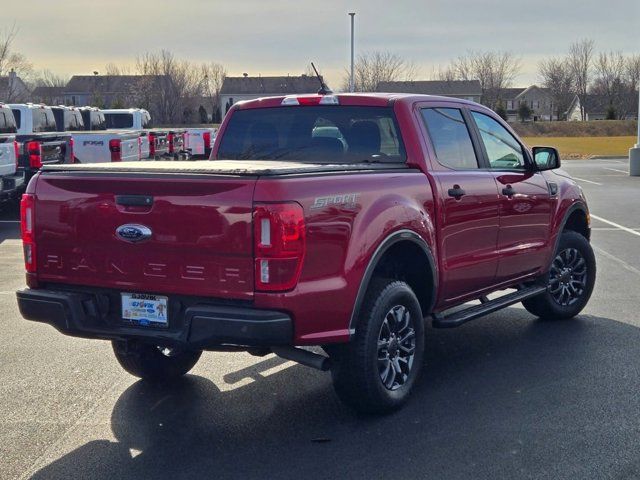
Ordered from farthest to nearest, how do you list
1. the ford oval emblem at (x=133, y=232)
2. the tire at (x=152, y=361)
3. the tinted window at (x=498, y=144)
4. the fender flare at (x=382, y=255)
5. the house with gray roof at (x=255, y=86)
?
the house with gray roof at (x=255, y=86) < the tinted window at (x=498, y=144) < the tire at (x=152, y=361) < the fender flare at (x=382, y=255) < the ford oval emblem at (x=133, y=232)

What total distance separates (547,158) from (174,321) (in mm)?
3924

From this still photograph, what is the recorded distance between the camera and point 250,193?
14.3ft

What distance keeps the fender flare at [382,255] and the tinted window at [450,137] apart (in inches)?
31.8

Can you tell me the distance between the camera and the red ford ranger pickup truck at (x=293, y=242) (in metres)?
4.44

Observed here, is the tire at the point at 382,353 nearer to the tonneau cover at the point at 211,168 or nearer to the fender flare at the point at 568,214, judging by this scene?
the tonneau cover at the point at 211,168

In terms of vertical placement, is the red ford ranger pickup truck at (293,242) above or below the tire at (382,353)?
above

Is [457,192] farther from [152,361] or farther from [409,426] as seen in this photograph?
[152,361]

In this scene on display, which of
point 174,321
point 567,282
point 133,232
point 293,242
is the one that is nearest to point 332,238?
point 293,242

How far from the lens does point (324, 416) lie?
5258mm

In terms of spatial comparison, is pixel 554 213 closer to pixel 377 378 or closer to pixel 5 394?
pixel 377 378

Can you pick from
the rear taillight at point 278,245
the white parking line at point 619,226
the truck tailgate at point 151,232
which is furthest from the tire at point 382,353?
the white parking line at point 619,226

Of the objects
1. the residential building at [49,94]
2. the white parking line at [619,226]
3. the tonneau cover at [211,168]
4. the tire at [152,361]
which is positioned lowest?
the white parking line at [619,226]

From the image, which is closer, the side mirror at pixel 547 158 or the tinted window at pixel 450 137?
the tinted window at pixel 450 137

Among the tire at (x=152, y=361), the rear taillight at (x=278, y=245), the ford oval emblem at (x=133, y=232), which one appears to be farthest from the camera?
the tire at (x=152, y=361)
